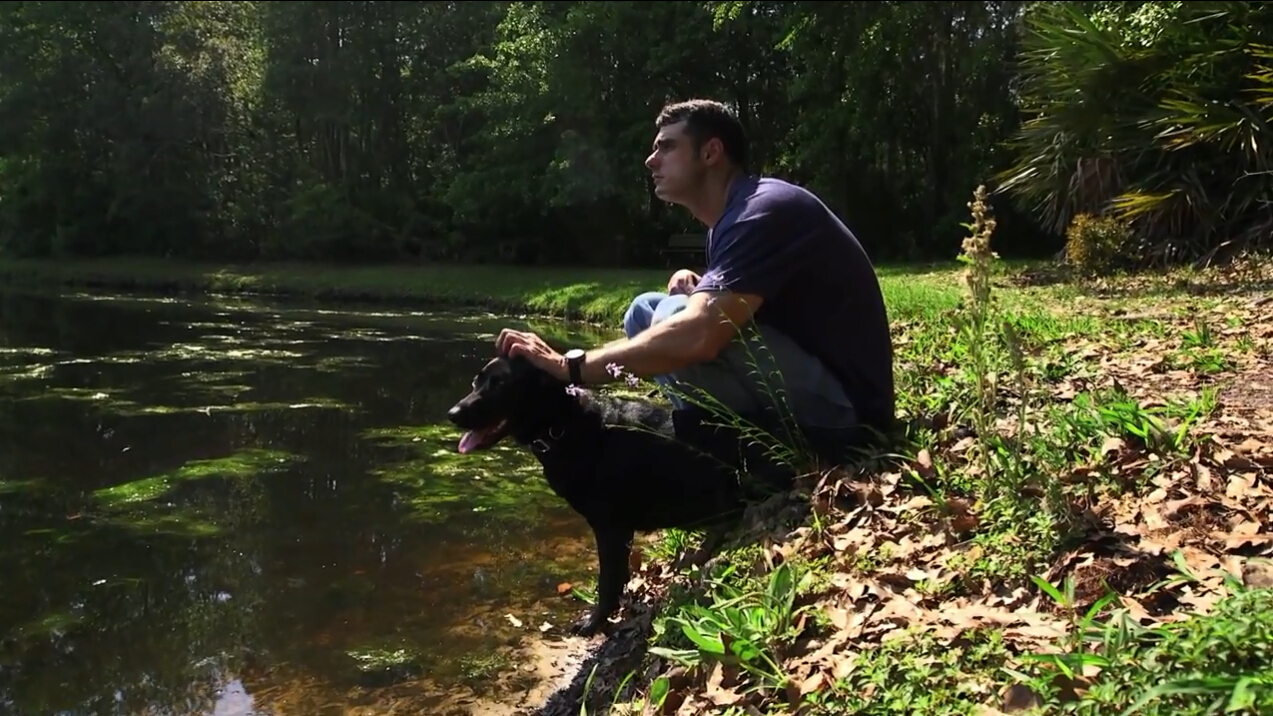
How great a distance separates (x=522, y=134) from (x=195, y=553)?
66.5 feet

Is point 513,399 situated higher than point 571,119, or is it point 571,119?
point 571,119

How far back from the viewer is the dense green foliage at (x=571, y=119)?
966cm

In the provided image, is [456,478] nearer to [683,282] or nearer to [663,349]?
[683,282]

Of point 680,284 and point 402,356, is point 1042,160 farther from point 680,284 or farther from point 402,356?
point 680,284

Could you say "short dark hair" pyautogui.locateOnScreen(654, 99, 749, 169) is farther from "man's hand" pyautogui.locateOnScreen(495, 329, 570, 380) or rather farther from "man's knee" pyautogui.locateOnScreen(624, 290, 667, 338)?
"man's hand" pyautogui.locateOnScreen(495, 329, 570, 380)

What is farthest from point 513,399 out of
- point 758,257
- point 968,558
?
point 968,558

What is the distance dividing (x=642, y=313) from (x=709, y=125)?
27.7 inches

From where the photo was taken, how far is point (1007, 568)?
239cm

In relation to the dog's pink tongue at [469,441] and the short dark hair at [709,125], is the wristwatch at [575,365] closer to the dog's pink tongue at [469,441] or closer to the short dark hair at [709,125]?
the dog's pink tongue at [469,441]

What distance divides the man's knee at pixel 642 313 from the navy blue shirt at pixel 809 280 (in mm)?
357

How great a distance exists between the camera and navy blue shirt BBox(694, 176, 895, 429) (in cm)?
315

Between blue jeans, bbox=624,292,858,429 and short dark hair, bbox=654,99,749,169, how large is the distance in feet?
1.77

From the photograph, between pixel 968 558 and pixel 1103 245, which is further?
pixel 1103 245

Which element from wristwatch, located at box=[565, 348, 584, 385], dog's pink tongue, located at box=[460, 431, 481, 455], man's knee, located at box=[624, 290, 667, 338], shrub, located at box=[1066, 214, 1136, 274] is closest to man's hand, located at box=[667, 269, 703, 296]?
man's knee, located at box=[624, 290, 667, 338]
